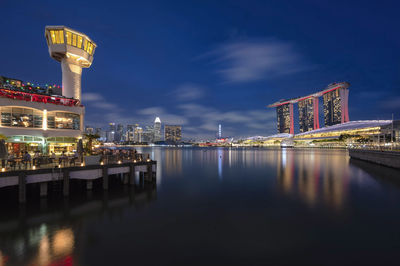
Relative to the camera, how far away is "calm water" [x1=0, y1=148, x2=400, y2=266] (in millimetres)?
8883

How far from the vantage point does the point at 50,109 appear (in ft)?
93.9

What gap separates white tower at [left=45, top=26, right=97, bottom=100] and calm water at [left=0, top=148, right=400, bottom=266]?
2356 centimetres

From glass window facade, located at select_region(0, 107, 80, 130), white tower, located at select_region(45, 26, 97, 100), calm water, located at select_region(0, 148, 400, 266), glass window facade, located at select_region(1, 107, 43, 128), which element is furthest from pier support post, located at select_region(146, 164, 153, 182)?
white tower, located at select_region(45, 26, 97, 100)

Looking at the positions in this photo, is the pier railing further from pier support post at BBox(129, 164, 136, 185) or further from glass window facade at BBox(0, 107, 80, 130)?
glass window facade at BBox(0, 107, 80, 130)

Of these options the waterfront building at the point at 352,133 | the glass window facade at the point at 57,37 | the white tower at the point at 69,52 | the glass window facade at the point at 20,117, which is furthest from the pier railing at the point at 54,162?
the waterfront building at the point at 352,133

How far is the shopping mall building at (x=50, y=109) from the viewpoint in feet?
85.0

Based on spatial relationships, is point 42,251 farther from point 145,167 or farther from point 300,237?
point 145,167

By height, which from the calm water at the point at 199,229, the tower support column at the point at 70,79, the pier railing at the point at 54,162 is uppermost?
the tower support column at the point at 70,79

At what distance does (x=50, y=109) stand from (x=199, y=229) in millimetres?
26652

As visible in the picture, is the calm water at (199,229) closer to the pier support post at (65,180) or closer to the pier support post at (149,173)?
the pier support post at (65,180)

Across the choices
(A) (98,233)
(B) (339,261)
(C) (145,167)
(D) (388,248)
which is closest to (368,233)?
(D) (388,248)

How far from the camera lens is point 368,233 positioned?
11398 mm

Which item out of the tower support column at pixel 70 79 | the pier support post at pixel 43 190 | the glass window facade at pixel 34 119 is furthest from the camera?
the tower support column at pixel 70 79

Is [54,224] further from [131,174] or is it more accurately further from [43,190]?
[131,174]
